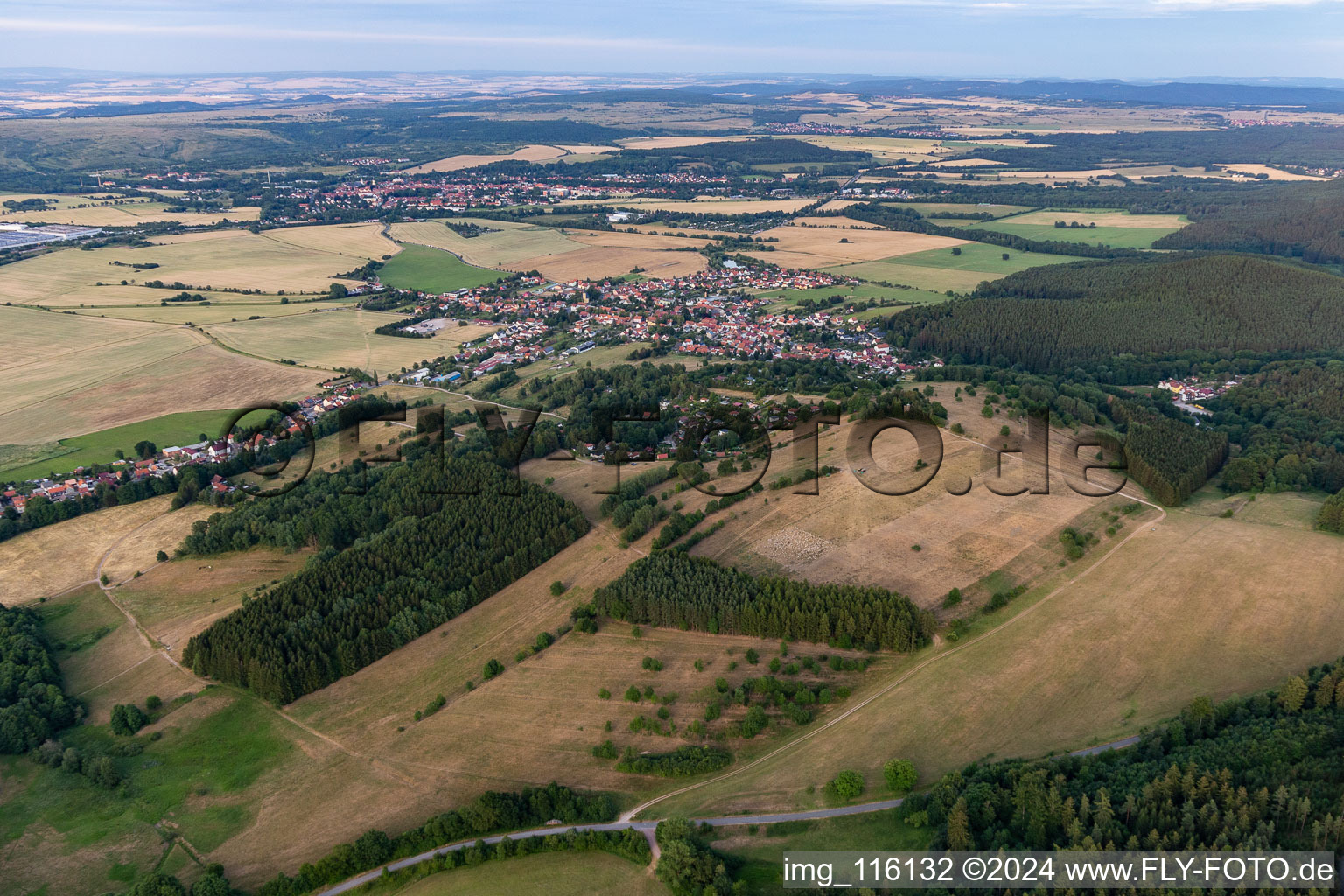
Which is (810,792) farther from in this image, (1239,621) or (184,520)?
(184,520)

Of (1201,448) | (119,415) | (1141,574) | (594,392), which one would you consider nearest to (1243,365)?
(1201,448)

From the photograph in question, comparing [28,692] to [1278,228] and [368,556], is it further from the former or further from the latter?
[1278,228]

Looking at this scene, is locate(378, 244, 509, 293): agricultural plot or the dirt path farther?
locate(378, 244, 509, 293): agricultural plot

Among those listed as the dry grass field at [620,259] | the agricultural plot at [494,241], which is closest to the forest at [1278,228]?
the dry grass field at [620,259]

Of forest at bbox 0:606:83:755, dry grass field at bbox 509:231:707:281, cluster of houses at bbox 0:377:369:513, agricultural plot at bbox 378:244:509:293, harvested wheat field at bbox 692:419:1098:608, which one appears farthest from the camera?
dry grass field at bbox 509:231:707:281

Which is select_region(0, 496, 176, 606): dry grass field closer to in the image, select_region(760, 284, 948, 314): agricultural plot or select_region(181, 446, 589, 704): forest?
select_region(181, 446, 589, 704): forest

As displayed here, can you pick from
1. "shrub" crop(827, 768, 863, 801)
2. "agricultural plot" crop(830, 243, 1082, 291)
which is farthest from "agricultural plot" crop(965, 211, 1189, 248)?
"shrub" crop(827, 768, 863, 801)

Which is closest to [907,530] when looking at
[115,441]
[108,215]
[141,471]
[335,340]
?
[141,471]
